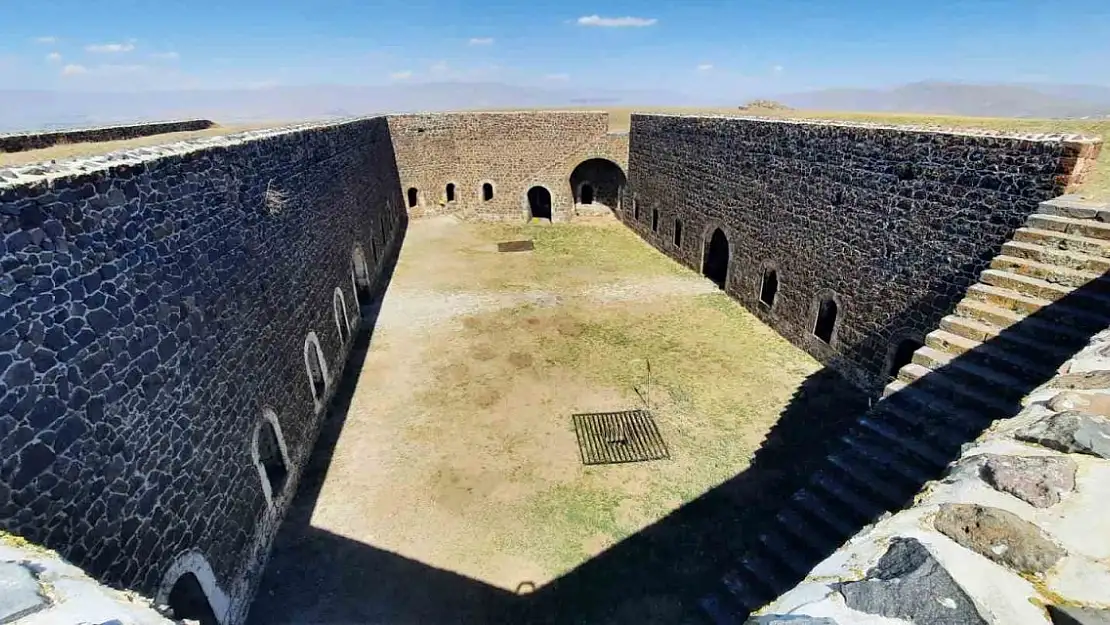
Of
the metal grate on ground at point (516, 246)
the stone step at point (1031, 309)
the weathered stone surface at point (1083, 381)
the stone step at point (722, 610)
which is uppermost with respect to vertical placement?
the weathered stone surface at point (1083, 381)

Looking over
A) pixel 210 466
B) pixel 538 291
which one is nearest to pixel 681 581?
pixel 210 466

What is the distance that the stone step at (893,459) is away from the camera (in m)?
5.53

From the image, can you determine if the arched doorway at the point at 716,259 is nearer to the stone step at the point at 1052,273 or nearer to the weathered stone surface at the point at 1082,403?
the stone step at the point at 1052,273

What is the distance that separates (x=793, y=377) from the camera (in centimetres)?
1124

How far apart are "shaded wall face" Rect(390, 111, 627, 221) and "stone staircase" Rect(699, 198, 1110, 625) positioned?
17.6 meters

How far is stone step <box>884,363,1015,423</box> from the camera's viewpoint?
18.6ft

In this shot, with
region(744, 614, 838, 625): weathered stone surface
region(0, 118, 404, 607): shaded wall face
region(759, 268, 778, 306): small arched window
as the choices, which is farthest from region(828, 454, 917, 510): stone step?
region(759, 268, 778, 306): small arched window

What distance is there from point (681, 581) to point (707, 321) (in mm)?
8081

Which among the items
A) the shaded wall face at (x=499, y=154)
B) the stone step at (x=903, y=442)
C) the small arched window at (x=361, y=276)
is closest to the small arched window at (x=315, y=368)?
the small arched window at (x=361, y=276)

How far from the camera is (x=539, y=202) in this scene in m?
26.2

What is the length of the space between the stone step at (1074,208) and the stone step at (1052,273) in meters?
0.76

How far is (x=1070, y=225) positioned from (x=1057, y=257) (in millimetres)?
540

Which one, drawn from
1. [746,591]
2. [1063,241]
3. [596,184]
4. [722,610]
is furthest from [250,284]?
[596,184]

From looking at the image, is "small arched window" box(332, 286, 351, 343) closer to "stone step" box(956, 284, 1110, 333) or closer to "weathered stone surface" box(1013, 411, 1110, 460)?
"stone step" box(956, 284, 1110, 333)
